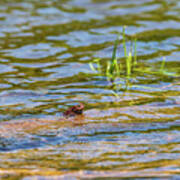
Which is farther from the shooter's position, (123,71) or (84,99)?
(123,71)

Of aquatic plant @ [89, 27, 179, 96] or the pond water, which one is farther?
aquatic plant @ [89, 27, 179, 96]

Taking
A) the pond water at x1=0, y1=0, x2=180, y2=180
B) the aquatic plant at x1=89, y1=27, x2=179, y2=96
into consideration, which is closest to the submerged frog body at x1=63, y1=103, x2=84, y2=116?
the pond water at x1=0, y1=0, x2=180, y2=180

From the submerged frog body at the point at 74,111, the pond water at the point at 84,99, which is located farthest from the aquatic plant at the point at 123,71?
the submerged frog body at the point at 74,111

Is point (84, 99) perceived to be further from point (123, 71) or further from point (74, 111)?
point (123, 71)

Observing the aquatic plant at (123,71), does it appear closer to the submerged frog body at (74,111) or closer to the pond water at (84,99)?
the pond water at (84,99)

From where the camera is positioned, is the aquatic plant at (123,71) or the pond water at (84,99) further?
the aquatic plant at (123,71)

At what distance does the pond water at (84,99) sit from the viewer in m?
2.60

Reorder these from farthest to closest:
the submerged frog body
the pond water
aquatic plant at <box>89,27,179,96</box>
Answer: aquatic plant at <box>89,27,179,96</box> → the submerged frog body → the pond water

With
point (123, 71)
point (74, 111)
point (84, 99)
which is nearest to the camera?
point (74, 111)

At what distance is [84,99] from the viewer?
149 inches

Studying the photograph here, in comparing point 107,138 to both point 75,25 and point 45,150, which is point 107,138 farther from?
point 75,25

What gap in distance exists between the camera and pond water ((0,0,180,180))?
2.60 metres

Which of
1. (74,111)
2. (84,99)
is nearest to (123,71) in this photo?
(84,99)

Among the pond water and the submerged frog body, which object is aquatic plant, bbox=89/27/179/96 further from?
the submerged frog body
